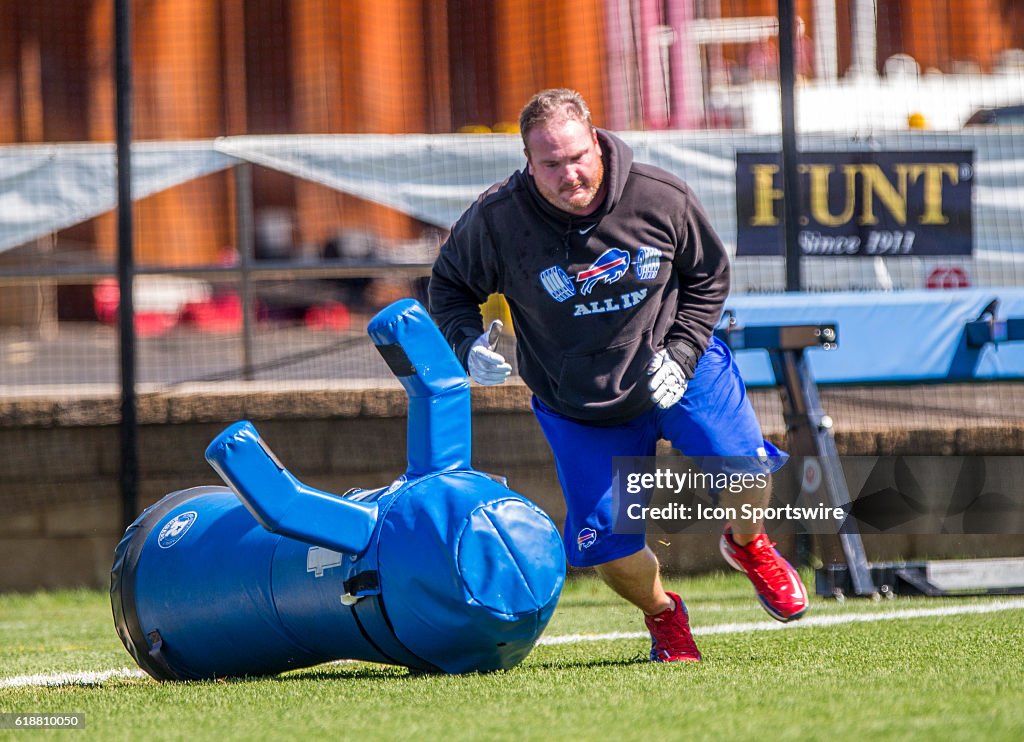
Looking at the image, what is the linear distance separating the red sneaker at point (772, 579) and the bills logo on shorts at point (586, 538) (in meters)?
0.52

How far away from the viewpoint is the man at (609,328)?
4496 millimetres

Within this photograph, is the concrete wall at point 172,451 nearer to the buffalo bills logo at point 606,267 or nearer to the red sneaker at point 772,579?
the red sneaker at point 772,579

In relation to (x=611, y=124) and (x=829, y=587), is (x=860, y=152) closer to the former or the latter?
(x=829, y=587)

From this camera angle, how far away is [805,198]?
7.53 metres

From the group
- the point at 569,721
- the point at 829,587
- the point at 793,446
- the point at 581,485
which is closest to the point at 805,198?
the point at 793,446

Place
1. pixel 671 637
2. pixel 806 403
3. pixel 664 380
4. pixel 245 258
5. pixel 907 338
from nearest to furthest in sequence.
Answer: pixel 664 380
pixel 671 637
pixel 806 403
pixel 907 338
pixel 245 258

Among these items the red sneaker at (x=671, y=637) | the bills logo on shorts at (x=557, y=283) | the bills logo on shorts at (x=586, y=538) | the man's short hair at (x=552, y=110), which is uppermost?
the man's short hair at (x=552, y=110)

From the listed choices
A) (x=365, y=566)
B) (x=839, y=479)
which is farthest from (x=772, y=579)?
(x=839, y=479)

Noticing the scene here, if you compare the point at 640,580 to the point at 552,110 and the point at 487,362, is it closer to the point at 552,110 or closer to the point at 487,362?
the point at 487,362

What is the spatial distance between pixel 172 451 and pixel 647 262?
3.70m

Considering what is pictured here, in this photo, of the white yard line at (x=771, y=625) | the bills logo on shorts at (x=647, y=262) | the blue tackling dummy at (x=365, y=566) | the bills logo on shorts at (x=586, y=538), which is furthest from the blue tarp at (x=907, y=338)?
the blue tackling dummy at (x=365, y=566)

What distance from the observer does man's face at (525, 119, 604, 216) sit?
432 centimetres

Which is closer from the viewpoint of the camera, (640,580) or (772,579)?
(640,580)

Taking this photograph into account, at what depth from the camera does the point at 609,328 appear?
4.56 metres
